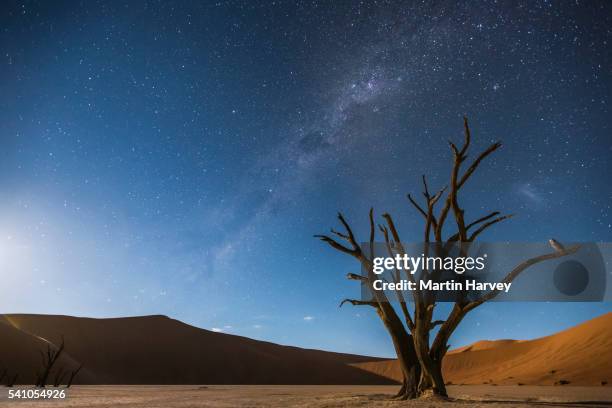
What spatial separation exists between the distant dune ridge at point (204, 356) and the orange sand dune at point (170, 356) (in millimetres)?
127

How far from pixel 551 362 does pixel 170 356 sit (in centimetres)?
5120

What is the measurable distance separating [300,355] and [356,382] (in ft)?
63.0

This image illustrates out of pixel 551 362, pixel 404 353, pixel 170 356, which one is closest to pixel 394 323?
pixel 404 353

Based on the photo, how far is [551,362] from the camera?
5078 centimetres

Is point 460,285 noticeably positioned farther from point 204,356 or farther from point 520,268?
point 204,356

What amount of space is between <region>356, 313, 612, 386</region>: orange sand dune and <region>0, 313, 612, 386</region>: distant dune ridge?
200 mm

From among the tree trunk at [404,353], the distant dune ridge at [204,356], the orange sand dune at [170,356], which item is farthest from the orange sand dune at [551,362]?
the tree trunk at [404,353]

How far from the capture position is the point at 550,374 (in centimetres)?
4409

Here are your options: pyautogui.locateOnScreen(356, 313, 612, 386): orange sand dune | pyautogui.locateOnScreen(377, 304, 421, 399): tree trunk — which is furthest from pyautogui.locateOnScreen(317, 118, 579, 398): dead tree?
pyautogui.locateOnScreen(356, 313, 612, 386): orange sand dune

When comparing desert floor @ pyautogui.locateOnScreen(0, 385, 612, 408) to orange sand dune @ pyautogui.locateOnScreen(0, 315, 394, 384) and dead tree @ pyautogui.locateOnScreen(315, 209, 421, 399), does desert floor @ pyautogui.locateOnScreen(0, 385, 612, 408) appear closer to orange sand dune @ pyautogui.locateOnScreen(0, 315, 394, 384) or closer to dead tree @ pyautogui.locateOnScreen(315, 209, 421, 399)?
dead tree @ pyautogui.locateOnScreen(315, 209, 421, 399)

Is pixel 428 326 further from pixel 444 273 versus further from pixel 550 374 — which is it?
pixel 550 374

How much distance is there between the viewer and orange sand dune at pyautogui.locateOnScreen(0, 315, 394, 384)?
70.7 meters

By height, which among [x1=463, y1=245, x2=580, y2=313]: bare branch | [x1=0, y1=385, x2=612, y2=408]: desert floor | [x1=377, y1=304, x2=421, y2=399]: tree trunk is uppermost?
[x1=463, y1=245, x2=580, y2=313]: bare branch

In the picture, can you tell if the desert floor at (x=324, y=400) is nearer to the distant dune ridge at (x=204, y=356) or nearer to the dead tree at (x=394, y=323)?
the dead tree at (x=394, y=323)
